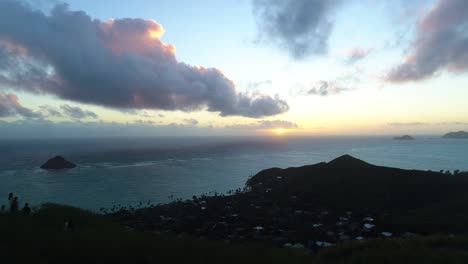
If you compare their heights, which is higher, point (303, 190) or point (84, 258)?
point (84, 258)

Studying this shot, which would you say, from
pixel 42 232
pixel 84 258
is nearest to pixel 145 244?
pixel 84 258

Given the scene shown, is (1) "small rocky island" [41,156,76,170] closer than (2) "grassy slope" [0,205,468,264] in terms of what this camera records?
No

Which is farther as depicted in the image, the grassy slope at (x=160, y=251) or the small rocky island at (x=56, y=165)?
the small rocky island at (x=56, y=165)

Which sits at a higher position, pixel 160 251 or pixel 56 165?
pixel 160 251

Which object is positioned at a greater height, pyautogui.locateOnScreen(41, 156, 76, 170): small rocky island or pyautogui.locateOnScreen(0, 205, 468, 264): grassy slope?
pyautogui.locateOnScreen(0, 205, 468, 264): grassy slope

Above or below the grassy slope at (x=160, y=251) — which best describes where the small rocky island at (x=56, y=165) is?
below

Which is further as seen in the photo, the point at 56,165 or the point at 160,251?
the point at 56,165

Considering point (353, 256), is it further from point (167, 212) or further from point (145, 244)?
point (167, 212)

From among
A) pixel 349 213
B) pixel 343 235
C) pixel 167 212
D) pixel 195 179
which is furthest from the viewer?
pixel 195 179
